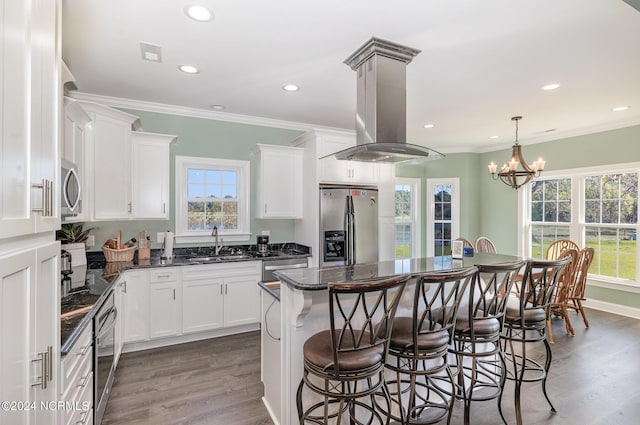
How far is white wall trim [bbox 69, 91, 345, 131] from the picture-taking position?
12.2 feet

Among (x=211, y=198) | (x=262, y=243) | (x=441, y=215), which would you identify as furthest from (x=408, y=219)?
(x=211, y=198)

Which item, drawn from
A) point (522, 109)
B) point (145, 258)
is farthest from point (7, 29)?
point (522, 109)

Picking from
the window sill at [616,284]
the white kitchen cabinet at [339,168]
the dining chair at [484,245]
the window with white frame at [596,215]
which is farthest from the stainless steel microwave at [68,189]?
the window sill at [616,284]

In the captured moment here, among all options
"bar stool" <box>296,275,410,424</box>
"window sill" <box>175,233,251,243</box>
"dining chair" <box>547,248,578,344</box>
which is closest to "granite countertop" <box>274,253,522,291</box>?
"bar stool" <box>296,275,410,424</box>

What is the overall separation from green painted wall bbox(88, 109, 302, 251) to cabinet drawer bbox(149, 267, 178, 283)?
690 mm

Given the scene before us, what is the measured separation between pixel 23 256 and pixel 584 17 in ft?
10.7

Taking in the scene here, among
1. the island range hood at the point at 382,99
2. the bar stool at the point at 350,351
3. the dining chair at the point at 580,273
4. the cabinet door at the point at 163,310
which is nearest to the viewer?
the bar stool at the point at 350,351

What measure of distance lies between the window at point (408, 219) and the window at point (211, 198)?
3505mm

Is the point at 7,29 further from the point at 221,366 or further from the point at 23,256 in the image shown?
the point at 221,366

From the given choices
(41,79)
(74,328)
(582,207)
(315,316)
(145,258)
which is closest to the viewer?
(41,79)

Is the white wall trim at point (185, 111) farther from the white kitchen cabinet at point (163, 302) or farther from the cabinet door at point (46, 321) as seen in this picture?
the cabinet door at point (46, 321)

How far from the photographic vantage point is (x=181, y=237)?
13.8ft

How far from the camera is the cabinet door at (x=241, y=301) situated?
12.5ft

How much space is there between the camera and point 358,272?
2230 mm
